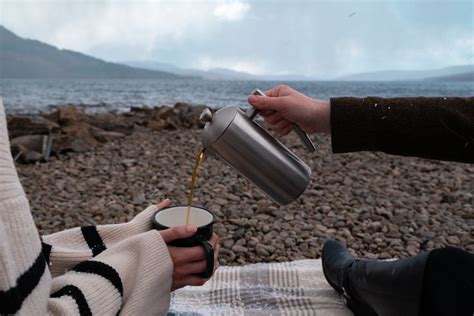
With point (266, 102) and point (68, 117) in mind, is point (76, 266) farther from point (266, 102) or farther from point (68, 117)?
point (68, 117)

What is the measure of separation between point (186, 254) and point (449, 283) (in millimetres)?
646

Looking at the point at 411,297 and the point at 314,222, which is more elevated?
the point at 411,297

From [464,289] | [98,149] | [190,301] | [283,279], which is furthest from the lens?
[98,149]

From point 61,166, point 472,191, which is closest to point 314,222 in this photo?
point 472,191

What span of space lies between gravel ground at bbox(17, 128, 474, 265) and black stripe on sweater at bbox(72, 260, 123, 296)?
4.83 ft

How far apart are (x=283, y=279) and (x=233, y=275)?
229 millimetres

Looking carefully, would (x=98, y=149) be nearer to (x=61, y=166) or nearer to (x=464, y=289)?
(x=61, y=166)

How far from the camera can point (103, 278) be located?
0.98m

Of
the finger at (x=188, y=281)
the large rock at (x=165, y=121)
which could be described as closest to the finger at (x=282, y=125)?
the finger at (x=188, y=281)

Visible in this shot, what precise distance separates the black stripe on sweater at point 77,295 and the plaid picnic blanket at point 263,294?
89 cm

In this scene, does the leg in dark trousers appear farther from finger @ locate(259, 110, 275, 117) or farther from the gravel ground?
the gravel ground

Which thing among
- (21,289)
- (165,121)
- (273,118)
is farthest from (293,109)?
(165,121)

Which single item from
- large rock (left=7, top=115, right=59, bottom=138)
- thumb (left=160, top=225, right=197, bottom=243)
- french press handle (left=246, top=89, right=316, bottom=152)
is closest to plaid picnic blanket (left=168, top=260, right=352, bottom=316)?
french press handle (left=246, top=89, right=316, bottom=152)

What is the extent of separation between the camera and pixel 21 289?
2.49 ft
